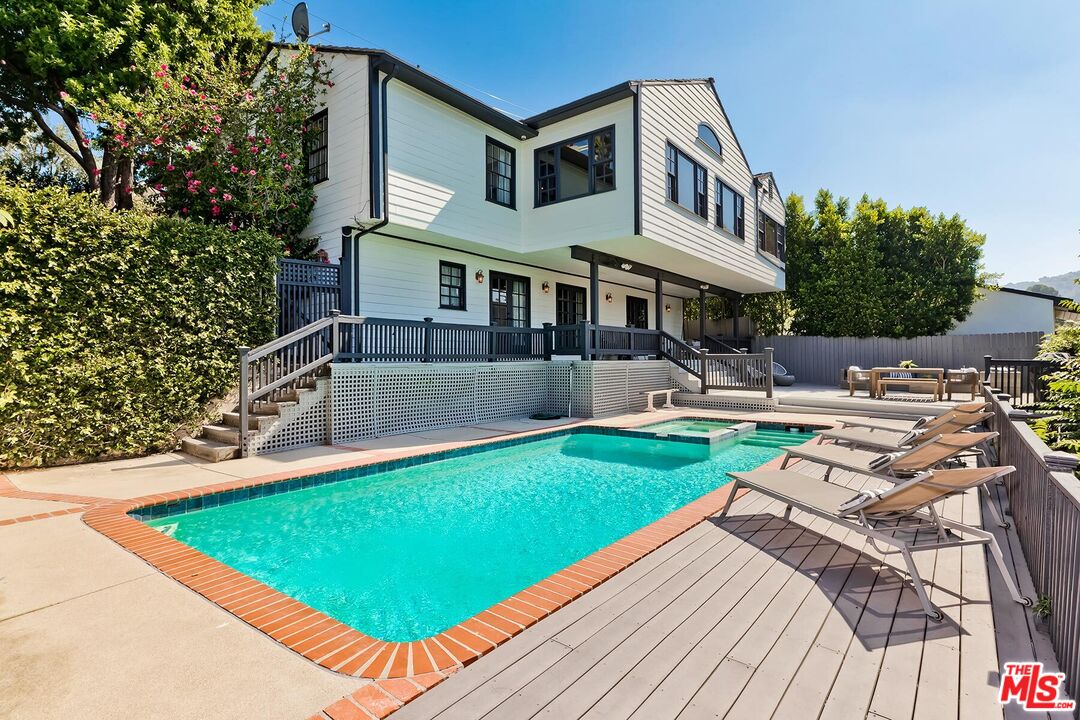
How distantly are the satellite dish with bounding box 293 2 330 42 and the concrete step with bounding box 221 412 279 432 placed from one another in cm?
869

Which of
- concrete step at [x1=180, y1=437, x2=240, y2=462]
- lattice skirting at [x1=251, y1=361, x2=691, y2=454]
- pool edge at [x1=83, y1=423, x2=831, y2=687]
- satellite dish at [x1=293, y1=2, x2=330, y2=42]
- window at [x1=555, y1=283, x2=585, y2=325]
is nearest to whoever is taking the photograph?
pool edge at [x1=83, y1=423, x2=831, y2=687]

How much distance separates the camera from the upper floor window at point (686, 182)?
12555 mm

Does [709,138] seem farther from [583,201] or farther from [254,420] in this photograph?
[254,420]

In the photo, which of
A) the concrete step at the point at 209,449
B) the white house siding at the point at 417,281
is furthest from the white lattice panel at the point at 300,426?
the white house siding at the point at 417,281

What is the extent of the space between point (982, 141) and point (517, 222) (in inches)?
547

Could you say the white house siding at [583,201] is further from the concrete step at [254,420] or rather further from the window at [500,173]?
the concrete step at [254,420]

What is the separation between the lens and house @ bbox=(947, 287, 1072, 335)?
19.0 meters

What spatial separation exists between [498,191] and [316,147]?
13.6 feet

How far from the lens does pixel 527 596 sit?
117 inches

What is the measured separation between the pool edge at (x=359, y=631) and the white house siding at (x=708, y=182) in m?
8.86

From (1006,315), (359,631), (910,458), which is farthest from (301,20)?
(1006,315)

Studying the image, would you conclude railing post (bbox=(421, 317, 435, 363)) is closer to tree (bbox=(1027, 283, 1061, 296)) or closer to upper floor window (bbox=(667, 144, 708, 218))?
upper floor window (bbox=(667, 144, 708, 218))

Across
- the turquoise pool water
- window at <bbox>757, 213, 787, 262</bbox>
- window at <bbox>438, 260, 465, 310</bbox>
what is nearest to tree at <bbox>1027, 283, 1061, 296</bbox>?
window at <bbox>757, 213, 787, 262</bbox>

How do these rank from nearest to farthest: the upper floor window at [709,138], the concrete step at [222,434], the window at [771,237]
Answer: the concrete step at [222,434] → the upper floor window at [709,138] → the window at [771,237]
